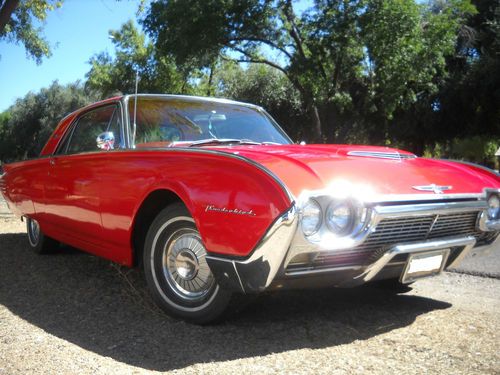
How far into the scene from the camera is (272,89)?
2698 cm

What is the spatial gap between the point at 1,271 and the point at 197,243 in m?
2.52

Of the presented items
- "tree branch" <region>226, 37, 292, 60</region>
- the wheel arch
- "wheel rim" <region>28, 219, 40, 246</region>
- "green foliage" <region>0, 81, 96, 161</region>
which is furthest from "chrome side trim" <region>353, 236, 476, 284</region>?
"green foliage" <region>0, 81, 96, 161</region>

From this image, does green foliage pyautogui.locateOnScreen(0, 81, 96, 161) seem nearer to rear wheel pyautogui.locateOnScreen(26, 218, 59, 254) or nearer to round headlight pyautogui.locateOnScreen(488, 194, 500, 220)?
rear wheel pyautogui.locateOnScreen(26, 218, 59, 254)

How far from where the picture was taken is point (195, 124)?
4230mm

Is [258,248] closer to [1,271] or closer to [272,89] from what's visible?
[1,271]

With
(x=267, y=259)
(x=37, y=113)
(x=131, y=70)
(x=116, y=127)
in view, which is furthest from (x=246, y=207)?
(x=37, y=113)

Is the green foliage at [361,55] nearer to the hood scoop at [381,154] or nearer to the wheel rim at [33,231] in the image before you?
the wheel rim at [33,231]

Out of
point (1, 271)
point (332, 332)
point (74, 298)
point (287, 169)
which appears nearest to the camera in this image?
point (287, 169)

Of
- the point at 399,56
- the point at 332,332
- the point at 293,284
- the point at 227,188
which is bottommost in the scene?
the point at 332,332

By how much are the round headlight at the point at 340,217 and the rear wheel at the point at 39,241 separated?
359 centimetres

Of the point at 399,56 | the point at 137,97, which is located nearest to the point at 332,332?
the point at 137,97

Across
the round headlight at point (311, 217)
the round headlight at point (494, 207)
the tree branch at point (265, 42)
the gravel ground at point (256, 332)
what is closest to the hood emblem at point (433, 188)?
the round headlight at point (494, 207)

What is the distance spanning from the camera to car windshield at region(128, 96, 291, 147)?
13.3 ft

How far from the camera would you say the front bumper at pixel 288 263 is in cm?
262
